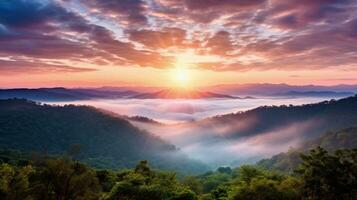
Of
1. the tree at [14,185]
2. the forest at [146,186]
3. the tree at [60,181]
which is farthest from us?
the tree at [60,181]

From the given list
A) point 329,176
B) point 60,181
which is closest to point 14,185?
point 60,181

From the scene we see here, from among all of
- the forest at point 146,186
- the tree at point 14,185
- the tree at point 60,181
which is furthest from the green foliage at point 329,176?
the tree at point 14,185

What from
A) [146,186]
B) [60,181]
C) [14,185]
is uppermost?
[14,185]

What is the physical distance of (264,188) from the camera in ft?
143

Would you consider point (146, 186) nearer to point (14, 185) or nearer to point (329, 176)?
point (14, 185)

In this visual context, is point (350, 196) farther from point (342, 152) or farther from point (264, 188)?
point (264, 188)

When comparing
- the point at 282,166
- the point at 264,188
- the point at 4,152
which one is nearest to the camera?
the point at 264,188

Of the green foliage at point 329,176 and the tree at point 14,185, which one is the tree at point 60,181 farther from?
the green foliage at point 329,176

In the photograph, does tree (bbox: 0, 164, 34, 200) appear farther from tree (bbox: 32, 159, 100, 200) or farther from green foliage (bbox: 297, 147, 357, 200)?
green foliage (bbox: 297, 147, 357, 200)

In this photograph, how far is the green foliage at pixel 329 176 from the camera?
1606 inches

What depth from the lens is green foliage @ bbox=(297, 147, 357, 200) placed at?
40781 millimetres

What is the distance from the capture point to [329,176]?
41.5 metres

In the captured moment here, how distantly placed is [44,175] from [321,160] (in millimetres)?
31559

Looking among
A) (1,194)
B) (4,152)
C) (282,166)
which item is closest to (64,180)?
(1,194)
